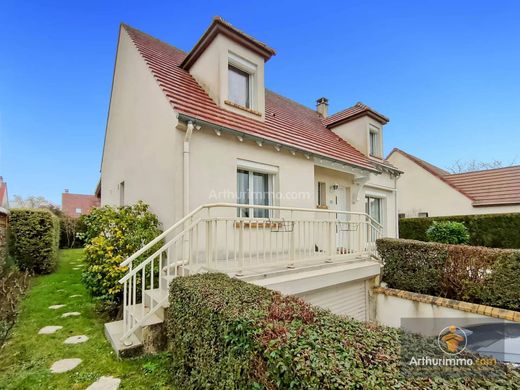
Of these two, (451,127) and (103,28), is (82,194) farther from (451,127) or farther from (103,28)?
(451,127)

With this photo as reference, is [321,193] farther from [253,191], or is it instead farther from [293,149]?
[253,191]

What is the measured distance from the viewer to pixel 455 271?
665cm

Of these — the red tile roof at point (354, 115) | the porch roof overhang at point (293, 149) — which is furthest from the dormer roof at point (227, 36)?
the red tile roof at point (354, 115)

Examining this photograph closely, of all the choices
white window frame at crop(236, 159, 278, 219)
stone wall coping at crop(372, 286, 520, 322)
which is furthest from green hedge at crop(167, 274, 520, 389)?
stone wall coping at crop(372, 286, 520, 322)

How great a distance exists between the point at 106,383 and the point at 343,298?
→ 5212mm

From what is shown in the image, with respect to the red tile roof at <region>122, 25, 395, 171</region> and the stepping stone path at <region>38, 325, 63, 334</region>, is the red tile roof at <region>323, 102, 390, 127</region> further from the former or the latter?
the stepping stone path at <region>38, 325, 63, 334</region>

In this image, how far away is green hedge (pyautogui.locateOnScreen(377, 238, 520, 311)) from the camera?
597cm

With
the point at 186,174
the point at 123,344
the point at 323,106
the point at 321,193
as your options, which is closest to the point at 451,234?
the point at 321,193

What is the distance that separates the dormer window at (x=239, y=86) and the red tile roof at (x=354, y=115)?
20.0ft

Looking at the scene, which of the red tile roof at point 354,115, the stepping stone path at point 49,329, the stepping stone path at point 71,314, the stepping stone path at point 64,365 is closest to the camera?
the stepping stone path at point 64,365

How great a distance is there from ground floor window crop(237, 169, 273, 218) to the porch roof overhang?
3.22 feet

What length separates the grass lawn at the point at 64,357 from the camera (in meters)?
3.59

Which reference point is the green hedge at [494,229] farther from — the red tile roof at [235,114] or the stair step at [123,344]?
the stair step at [123,344]

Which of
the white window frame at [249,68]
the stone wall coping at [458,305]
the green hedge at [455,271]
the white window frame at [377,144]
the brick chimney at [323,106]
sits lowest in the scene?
the stone wall coping at [458,305]
